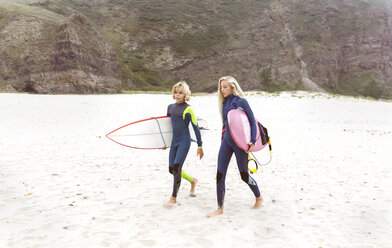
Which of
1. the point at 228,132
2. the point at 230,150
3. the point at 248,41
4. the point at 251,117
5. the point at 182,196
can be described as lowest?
the point at 182,196

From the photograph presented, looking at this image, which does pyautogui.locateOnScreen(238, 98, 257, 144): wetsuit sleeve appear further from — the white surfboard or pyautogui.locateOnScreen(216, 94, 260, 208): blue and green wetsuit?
the white surfboard

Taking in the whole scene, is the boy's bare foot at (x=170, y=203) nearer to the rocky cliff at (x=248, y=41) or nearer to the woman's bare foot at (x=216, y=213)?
the woman's bare foot at (x=216, y=213)

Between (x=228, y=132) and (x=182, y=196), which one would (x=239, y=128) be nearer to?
(x=228, y=132)

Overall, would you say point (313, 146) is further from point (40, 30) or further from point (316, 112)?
point (40, 30)

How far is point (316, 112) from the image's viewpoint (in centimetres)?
2077

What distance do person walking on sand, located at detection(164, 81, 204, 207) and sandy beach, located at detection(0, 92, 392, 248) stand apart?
585 millimetres

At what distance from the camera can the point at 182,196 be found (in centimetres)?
582

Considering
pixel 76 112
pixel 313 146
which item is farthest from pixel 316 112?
pixel 76 112

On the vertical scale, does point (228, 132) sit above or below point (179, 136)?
above

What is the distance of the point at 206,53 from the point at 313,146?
68386 mm

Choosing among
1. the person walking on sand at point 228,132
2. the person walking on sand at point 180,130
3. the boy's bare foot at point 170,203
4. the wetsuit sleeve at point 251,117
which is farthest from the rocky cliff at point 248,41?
the wetsuit sleeve at point 251,117

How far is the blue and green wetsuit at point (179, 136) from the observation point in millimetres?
5195

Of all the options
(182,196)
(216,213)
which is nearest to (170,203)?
(182,196)

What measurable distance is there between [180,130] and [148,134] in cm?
89
